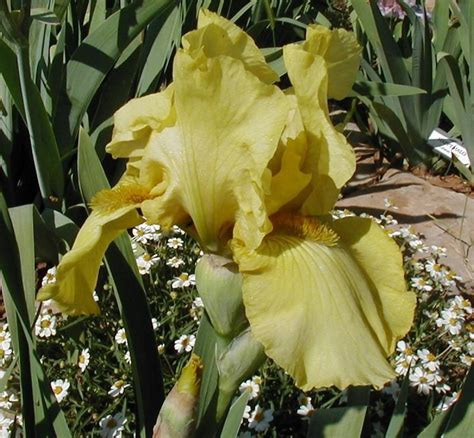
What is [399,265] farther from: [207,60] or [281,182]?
[207,60]

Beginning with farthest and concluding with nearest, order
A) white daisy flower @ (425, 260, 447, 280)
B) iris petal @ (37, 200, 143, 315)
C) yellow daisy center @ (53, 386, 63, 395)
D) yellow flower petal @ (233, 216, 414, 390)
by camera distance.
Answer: white daisy flower @ (425, 260, 447, 280)
yellow daisy center @ (53, 386, 63, 395)
iris petal @ (37, 200, 143, 315)
yellow flower petal @ (233, 216, 414, 390)

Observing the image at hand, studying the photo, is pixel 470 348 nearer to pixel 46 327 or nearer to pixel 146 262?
pixel 146 262

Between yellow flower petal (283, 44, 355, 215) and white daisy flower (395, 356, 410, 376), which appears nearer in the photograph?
yellow flower petal (283, 44, 355, 215)

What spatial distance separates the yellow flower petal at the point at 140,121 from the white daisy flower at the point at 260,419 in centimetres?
79

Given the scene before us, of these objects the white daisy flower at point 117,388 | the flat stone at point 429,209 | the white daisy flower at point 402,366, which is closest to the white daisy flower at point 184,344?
the white daisy flower at point 117,388

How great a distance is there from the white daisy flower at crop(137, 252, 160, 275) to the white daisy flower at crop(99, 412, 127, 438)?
0.54 meters

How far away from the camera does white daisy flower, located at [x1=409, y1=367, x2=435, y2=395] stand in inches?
68.1

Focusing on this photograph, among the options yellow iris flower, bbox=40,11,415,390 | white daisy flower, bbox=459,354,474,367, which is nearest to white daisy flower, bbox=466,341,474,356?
white daisy flower, bbox=459,354,474,367

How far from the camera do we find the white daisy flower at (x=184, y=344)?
1.75m

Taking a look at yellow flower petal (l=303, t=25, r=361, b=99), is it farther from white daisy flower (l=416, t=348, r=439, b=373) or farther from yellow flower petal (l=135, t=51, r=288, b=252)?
white daisy flower (l=416, t=348, r=439, b=373)

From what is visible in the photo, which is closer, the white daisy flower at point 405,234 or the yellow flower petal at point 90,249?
the yellow flower petal at point 90,249

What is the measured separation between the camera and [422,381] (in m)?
1.74

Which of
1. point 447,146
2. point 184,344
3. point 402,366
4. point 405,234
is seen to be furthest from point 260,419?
point 447,146

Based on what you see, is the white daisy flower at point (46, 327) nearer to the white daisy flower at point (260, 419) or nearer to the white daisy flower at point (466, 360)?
the white daisy flower at point (260, 419)
